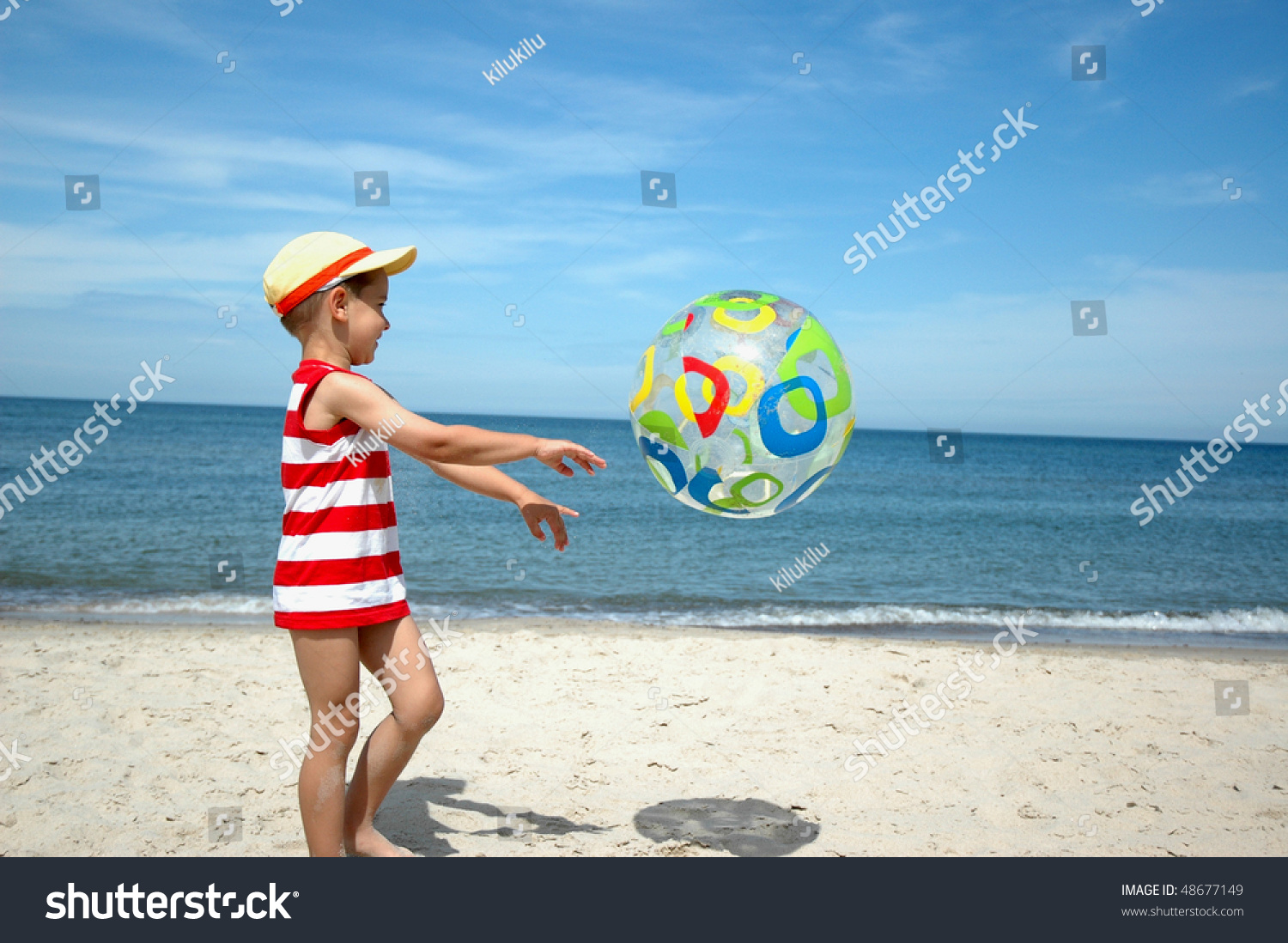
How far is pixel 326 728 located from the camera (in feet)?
8.11

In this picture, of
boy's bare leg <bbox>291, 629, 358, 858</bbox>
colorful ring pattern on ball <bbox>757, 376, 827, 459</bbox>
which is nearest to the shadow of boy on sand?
boy's bare leg <bbox>291, 629, 358, 858</bbox>

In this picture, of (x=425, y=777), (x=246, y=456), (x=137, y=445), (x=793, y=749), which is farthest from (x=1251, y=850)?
(x=137, y=445)

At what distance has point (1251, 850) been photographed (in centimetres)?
341

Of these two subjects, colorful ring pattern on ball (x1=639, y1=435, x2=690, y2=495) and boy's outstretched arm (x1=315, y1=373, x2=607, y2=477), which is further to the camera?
colorful ring pattern on ball (x1=639, y1=435, x2=690, y2=495)

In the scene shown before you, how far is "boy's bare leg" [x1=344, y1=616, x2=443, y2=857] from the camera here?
2605mm

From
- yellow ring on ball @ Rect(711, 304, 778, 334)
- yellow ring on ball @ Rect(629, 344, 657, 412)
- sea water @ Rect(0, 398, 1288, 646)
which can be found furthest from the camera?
sea water @ Rect(0, 398, 1288, 646)

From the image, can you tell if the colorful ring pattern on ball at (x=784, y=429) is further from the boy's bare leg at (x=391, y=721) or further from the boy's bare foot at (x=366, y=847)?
the boy's bare foot at (x=366, y=847)

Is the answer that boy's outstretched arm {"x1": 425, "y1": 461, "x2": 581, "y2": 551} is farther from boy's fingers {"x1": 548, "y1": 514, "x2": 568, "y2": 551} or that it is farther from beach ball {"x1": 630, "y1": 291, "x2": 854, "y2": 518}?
beach ball {"x1": 630, "y1": 291, "x2": 854, "y2": 518}

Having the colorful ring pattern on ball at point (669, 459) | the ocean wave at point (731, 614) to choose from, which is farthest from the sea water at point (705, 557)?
the colorful ring pattern on ball at point (669, 459)

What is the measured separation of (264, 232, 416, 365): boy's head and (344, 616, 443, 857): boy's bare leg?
0.90 m

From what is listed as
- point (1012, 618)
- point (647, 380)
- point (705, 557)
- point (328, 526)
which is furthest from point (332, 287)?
point (705, 557)

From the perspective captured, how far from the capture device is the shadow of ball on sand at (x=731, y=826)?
131 inches
